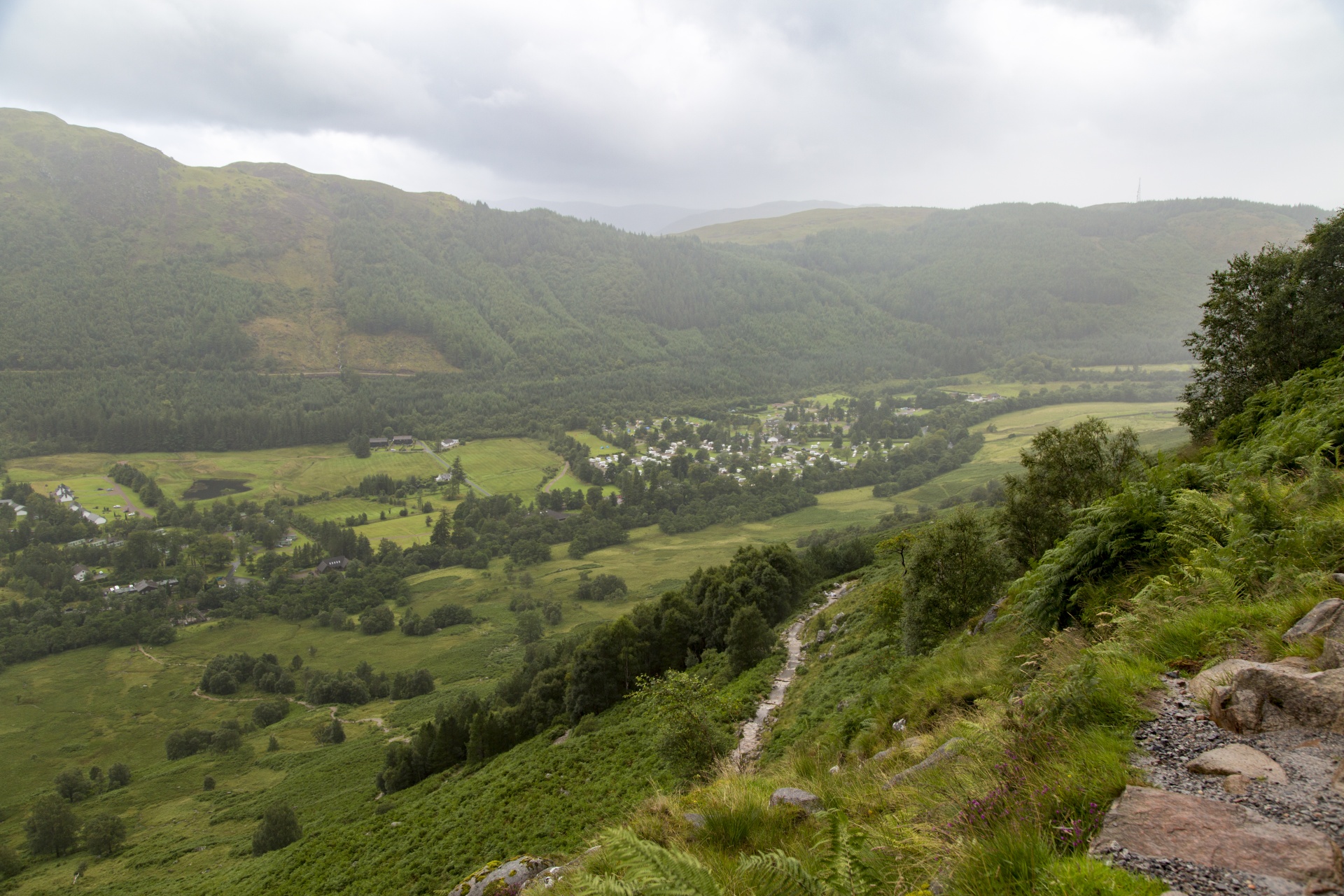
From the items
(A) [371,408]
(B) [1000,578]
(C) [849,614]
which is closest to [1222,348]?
(B) [1000,578]

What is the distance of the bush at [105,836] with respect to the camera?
166 ft

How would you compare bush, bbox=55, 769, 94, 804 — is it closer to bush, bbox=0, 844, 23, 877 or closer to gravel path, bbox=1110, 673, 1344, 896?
bush, bbox=0, 844, 23, 877

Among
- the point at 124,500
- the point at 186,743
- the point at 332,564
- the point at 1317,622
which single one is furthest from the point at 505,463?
the point at 1317,622

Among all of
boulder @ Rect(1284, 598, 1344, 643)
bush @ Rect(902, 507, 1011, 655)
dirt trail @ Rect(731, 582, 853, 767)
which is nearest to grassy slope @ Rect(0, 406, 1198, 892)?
dirt trail @ Rect(731, 582, 853, 767)

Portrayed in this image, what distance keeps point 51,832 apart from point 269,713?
23808 mm

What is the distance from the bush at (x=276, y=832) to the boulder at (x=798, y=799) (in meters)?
46.6

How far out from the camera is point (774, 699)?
30.1 meters

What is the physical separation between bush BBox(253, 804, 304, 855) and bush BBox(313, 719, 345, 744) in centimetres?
2780

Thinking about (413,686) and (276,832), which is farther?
(413,686)

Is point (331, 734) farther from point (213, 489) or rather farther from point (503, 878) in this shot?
point (213, 489)

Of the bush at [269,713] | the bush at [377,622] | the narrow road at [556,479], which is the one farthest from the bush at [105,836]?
the narrow road at [556,479]

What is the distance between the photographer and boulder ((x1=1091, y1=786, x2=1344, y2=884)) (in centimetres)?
345

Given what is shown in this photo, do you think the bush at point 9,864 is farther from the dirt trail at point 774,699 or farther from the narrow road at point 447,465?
the narrow road at point 447,465

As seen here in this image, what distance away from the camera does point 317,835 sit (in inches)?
1398
